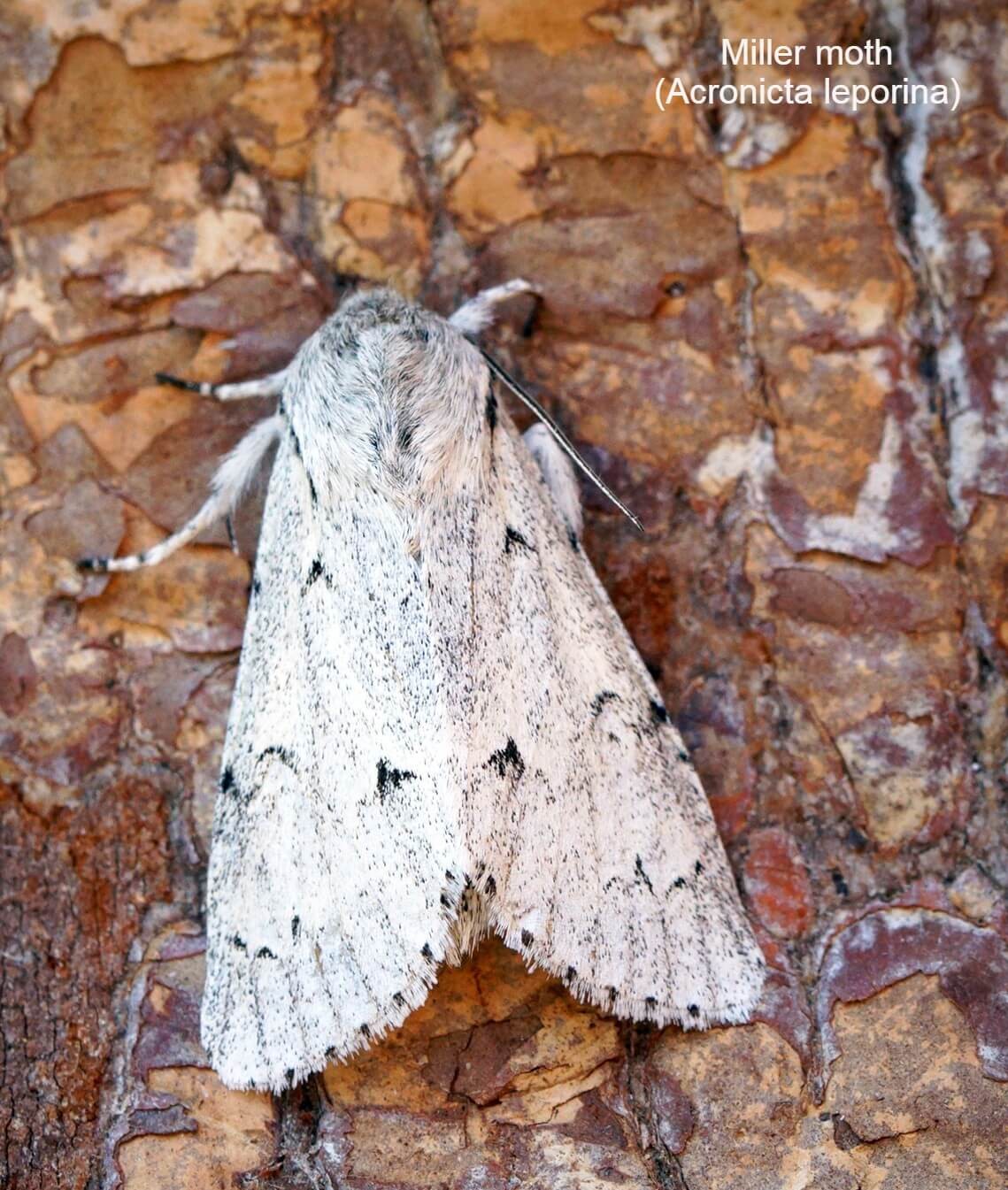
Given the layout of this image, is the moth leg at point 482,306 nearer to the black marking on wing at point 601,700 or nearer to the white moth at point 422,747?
the white moth at point 422,747

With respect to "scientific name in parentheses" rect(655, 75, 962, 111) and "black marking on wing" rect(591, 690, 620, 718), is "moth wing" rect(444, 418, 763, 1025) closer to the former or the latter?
"black marking on wing" rect(591, 690, 620, 718)

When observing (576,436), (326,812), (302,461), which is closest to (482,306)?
(576,436)

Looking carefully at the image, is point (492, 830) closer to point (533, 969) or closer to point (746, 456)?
point (533, 969)

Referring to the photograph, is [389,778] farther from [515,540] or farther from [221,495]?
[221,495]

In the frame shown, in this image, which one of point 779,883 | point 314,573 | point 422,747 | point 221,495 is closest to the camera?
point 422,747

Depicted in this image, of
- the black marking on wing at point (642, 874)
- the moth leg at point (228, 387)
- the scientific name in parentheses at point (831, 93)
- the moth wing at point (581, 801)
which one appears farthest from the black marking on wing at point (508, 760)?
the scientific name in parentheses at point (831, 93)

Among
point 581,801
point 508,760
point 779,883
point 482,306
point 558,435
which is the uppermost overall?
point 482,306

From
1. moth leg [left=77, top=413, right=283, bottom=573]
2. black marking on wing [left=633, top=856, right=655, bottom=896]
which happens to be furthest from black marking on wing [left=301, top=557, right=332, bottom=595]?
black marking on wing [left=633, top=856, right=655, bottom=896]
